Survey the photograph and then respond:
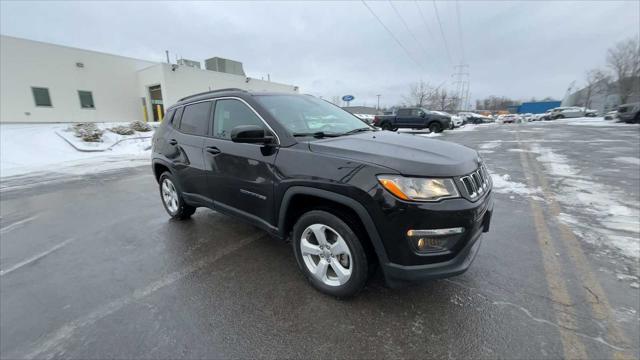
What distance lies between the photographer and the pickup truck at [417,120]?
19075 mm

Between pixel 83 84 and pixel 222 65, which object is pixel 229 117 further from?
pixel 222 65

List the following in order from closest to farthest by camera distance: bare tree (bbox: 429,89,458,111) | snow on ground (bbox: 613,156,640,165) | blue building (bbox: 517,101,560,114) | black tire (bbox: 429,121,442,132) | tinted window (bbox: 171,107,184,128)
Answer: tinted window (bbox: 171,107,184,128) < snow on ground (bbox: 613,156,640,165) < black tire (bbox: 429,121,442,132) < bare tree (bbox: 429,89,458,111) < blue building (bbox: 517,101,560,114)

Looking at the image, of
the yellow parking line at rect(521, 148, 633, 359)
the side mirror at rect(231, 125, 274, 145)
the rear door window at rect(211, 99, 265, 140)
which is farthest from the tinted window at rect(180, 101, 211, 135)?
the yellow parking line at rect(521, 148, 633, 359)

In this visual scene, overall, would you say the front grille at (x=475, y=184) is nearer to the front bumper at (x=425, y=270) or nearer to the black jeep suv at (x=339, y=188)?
the black jeep suv at (x=339, y=188)

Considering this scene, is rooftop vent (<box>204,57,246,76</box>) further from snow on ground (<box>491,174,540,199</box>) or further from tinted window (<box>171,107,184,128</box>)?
snow on ground (<box>491,174,540,199</box>)

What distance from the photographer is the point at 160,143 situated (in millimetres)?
4473

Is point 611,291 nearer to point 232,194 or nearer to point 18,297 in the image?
point 232,194

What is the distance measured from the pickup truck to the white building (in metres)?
16.6

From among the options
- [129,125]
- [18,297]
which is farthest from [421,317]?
[129,125]

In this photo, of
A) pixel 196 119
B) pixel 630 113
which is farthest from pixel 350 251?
pixel 630 113

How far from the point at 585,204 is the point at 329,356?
5.13 meters

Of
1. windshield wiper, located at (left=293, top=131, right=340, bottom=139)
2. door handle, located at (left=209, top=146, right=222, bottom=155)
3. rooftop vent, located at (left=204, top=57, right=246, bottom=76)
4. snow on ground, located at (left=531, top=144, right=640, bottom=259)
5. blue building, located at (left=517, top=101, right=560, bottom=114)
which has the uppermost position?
rooftop vent, located at (left=204, top=57, right=246, bottom=76)

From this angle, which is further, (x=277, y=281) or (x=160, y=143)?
(x=160, y=143)

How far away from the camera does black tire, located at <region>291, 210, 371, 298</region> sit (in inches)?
89.4
